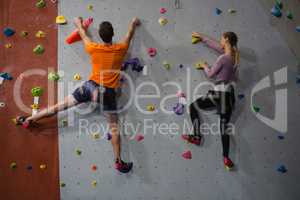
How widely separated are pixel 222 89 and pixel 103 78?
96 cm

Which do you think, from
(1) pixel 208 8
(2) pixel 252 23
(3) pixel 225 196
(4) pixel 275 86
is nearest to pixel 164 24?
(1) pixel 208 8

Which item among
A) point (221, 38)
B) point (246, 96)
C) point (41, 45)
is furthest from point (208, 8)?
point (41, 45)

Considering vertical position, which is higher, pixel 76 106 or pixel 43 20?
pixel 43 20

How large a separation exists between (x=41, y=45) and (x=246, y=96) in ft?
5.83

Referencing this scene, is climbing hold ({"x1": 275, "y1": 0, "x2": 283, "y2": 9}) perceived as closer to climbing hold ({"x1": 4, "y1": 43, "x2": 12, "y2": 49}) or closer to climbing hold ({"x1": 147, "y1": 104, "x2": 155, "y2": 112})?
climbing hold ({"x1": 147, "y1": 104, "x2": 155, "y2": 112})

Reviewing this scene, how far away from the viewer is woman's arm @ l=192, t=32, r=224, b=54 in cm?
258

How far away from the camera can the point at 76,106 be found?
8.64ft

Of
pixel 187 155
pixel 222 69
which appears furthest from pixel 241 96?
pixel 187 155

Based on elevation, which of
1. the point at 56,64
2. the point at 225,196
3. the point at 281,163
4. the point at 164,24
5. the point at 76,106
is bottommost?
the point at 225,196

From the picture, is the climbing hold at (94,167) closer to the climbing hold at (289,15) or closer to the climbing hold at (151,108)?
the climbing hold at (151,108)

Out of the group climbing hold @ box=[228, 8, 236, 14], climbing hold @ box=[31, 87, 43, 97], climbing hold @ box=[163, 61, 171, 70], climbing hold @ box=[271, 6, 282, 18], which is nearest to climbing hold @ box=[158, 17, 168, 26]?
climbing hold @ box=[163, 61, 171, 70]

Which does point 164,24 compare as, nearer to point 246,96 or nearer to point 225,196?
point 246,96

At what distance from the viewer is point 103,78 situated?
2.45m

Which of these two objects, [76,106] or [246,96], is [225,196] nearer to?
[246,96]
